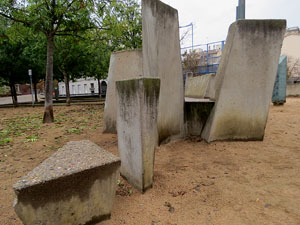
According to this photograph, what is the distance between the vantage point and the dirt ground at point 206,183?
2.21 metres

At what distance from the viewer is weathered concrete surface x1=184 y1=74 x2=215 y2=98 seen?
745 centimetres

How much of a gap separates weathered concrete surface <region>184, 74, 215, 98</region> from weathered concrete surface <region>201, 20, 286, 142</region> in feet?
8.43

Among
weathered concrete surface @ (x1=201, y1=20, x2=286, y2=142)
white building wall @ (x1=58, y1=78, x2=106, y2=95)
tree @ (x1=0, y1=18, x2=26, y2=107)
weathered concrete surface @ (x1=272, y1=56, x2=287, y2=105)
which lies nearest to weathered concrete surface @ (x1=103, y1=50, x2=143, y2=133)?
weathered concrete surface @ (x1=201, y1=20, x2=286, y2=142)

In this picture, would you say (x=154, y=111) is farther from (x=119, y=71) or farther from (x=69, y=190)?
(x=119, y=71)

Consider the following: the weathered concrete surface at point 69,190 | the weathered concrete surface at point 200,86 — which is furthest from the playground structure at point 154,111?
the weathered concrete surface at point 200,86

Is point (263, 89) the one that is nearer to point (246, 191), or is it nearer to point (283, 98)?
point (246, 191)

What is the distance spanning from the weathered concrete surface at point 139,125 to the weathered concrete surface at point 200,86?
199 inches

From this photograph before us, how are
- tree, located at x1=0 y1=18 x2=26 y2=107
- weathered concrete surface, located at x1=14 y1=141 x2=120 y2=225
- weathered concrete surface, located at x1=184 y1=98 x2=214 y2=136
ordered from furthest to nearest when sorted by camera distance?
tree, located at x1=0 y1=18 x2=26 y2=107 → weathered concrete surface, located at x1=184 y1=98 x2=214 y2=136 → weathered concrete surface, located at x1=14 y1=141 x2=120 y2=225

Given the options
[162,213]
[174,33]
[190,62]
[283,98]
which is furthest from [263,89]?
[190,62]

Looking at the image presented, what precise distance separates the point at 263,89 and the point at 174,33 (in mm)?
2455

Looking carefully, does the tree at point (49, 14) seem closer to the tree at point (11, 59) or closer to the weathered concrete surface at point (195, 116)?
the weathered concrete surface at point (195, 116)

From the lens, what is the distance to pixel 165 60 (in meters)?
4.67

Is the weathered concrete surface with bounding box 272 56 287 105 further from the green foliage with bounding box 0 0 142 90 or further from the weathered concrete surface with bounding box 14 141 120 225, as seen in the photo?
the weathered concrete surface with bounding box 14 141 120 225

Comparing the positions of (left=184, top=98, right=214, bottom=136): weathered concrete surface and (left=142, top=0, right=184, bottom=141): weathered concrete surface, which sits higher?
(left=142, top=0, right=184, bottom=141): weathered concrete surface
